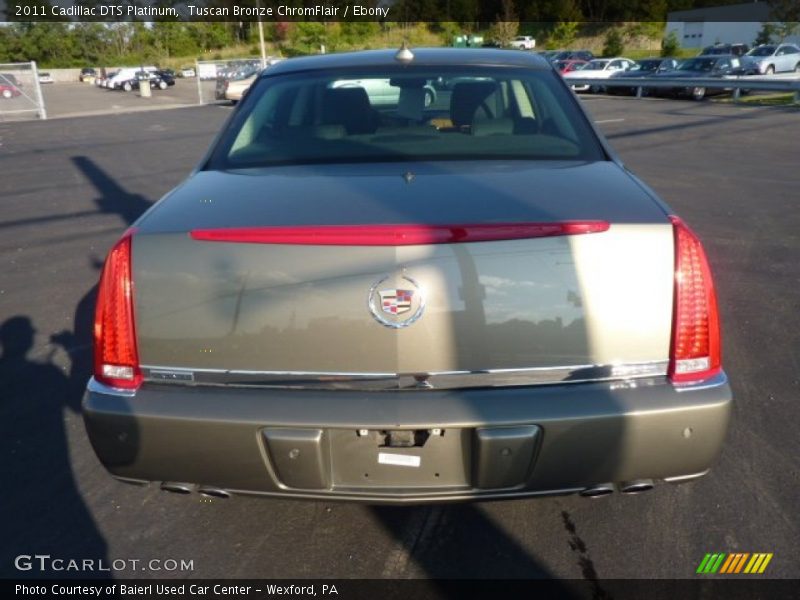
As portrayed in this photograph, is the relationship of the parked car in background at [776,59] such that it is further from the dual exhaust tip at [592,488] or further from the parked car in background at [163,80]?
the parked car in background at [163,80]

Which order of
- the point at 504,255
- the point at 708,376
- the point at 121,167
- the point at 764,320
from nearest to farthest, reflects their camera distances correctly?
the point at 504,255 → the point at 708,376 → the point at 764,320 → the point at 121,167

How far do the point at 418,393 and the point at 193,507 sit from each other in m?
1.30

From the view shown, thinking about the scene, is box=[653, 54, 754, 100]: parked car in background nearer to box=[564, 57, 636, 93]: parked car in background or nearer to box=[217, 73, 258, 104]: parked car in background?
box=[564, 57, 636, 93]: parked car in background

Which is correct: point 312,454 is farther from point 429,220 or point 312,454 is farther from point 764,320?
point 764,320

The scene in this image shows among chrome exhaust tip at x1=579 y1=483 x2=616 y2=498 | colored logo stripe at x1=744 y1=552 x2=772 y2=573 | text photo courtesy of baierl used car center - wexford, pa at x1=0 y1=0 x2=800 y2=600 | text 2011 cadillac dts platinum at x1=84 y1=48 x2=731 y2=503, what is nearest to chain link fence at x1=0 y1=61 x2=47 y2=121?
text photo courtesy of baierl used car center - wexford, pa at x1=0 y1=0 x2=800 y2=600

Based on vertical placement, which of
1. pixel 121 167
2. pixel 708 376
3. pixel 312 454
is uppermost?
pixel 708 376

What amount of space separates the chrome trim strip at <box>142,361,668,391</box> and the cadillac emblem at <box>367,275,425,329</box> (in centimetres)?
17

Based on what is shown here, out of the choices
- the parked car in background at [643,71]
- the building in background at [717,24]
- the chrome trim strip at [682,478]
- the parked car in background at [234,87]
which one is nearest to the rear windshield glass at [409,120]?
the chrome trim strip at [682,478]

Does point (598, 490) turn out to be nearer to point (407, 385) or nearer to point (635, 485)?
point (635, 485)

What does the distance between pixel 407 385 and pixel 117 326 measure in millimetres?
930

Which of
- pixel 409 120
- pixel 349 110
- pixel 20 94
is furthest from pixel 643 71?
pixel 349 110

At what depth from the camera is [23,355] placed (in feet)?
14.5

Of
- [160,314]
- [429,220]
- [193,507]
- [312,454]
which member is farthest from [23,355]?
→ [429,220]

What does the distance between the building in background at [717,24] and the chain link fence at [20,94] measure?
4944 centimetres
